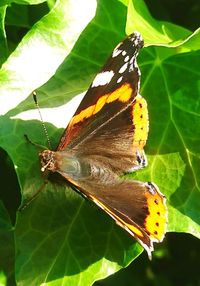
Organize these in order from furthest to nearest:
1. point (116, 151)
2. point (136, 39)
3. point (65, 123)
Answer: point (116, 151), point (65, 123), point (136, 39)

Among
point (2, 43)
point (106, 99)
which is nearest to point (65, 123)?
point (106, 99)

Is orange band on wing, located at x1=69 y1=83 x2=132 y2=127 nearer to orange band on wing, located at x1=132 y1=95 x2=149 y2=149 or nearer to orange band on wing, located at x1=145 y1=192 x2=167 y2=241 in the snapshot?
orange band on wing, located at x1=132 y1=95 x2=149 y2=149

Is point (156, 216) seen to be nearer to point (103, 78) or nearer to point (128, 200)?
point (128, 200)

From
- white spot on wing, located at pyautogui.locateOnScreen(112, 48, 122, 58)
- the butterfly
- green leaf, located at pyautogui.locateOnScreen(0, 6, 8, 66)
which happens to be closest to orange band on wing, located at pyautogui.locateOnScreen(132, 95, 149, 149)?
the butterfly

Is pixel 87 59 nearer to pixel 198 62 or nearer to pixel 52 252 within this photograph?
pixel 198 62

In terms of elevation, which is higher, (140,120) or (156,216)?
(140,120)

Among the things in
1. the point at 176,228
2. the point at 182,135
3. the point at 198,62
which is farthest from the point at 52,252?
the point at 198,62

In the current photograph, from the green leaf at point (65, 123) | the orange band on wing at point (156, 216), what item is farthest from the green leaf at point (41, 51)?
the orange band on wing at point (156, 216)
